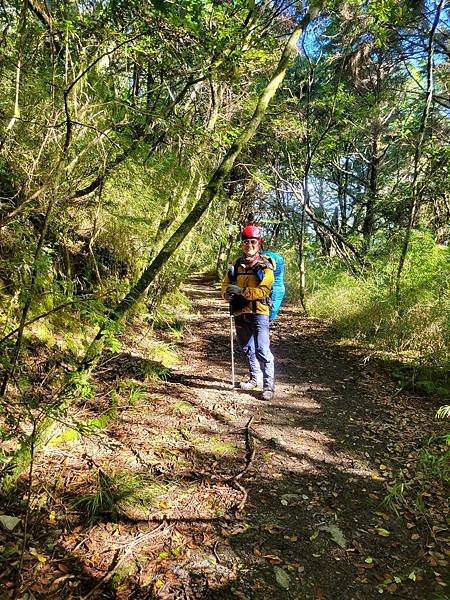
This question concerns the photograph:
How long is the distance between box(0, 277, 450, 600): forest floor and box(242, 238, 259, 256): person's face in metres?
1.95

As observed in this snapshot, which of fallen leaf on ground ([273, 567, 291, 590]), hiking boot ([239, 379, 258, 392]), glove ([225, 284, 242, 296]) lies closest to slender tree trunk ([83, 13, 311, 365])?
glove ([225, 284, 242, 296])

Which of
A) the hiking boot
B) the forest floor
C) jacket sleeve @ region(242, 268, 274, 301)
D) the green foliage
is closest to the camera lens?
the forest floor

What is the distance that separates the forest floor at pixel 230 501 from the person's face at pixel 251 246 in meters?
1.95

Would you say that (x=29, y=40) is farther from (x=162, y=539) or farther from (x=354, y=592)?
(x=354, y=592)

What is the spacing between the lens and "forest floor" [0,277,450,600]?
2.69m

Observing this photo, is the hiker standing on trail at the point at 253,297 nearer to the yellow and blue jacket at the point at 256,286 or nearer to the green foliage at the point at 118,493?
the yellow and blue jacket at the point at 256,286

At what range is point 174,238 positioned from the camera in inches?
172

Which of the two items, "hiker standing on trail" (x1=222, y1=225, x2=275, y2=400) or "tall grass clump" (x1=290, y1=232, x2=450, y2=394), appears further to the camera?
"tall grass clump" (x1=290, y1=232, x2=450, y2=394)

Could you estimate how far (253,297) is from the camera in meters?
5.38

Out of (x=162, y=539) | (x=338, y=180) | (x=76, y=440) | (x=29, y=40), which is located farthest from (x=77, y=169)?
(x=338, y=180)

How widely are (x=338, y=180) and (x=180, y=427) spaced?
2347 cm

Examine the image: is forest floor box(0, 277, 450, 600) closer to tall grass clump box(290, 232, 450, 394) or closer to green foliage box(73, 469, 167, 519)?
green foliage box(73, 469, 167, 519)

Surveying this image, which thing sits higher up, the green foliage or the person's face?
the person's face

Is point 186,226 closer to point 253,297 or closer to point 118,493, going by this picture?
point 253,297
